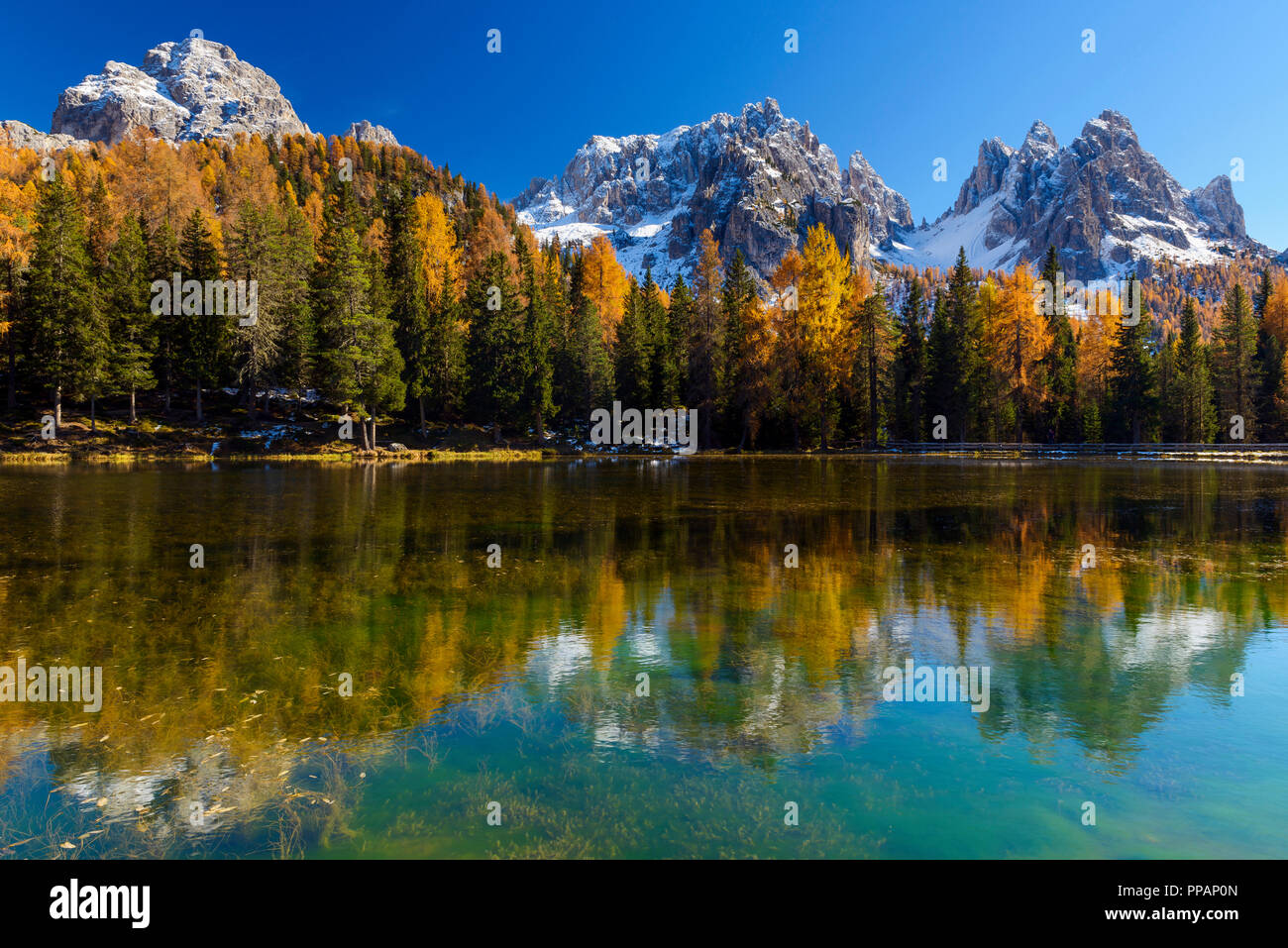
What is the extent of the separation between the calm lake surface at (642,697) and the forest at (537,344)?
134ft

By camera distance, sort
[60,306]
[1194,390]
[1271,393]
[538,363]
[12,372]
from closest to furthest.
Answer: [60,306] → [12,372] → [538,363] → [1194,390] → [1271,393]

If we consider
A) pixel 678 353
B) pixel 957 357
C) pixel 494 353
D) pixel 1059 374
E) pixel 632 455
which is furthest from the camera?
pixel 1059 374

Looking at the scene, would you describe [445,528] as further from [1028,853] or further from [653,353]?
[653,353]

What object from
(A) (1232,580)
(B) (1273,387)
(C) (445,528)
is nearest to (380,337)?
(C) (445,528)

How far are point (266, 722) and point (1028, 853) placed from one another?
614 centimetres

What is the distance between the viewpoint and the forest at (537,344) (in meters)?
50.5

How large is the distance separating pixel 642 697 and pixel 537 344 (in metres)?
56.2

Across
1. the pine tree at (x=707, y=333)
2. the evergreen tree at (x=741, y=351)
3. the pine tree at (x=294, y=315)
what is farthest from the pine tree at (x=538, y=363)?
the pine tree at (x=294, y=315)

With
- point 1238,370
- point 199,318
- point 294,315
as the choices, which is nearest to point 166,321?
point 199,318

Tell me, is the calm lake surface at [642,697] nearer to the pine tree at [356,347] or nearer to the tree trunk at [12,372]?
the pine tree at [356,347]

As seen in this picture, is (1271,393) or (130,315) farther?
(1271,393)

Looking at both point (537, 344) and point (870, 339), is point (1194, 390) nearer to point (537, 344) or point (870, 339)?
point (870, 339)

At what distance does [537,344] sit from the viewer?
6062cm
